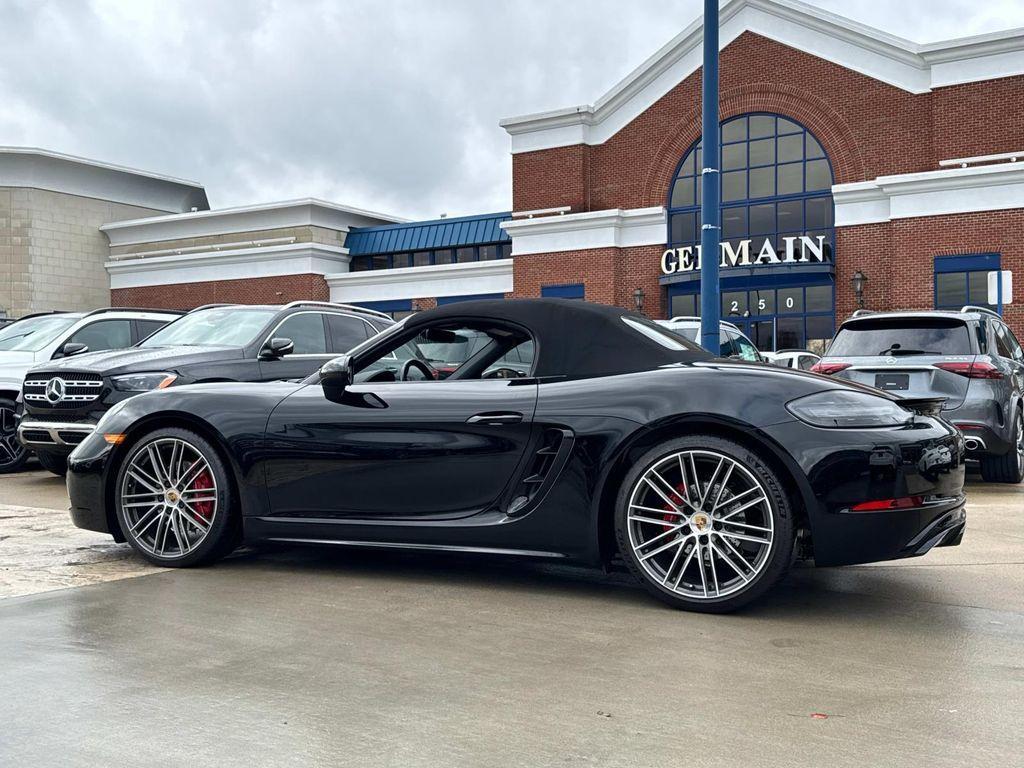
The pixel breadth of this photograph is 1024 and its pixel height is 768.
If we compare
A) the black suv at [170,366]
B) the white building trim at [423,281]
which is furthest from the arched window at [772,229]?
the black suv at [170,366]

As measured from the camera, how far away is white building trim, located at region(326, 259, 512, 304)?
3403cm

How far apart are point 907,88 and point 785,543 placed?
2617 centimetres

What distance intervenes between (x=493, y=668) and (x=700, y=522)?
1196mm

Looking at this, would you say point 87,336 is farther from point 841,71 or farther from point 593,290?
point 841,71

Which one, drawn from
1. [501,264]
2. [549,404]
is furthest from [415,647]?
[501,264]

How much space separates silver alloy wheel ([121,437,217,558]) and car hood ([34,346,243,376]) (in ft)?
11.9

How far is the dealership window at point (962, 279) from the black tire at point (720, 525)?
2336cm

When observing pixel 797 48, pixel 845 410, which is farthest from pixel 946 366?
pixel 797 48

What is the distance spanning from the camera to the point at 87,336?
37.8 ft

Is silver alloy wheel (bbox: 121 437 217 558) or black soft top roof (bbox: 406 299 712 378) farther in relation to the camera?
silver alloy wheel (bbox: 121 437 217 558)

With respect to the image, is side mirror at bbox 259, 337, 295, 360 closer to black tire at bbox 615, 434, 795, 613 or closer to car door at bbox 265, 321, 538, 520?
car door at bbox 265, 321, 538, 520

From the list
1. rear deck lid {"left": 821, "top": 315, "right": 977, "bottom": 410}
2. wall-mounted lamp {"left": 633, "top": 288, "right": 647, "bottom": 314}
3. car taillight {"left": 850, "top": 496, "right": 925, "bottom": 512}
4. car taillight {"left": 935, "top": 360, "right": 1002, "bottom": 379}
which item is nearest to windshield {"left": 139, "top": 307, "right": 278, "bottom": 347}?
rear deck lid {"left": 821, "top": 315, "right": 977, "bottom": 410}

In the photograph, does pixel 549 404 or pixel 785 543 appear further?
pixel 549 404

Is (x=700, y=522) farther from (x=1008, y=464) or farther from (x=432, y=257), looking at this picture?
(x=432, y=257)
